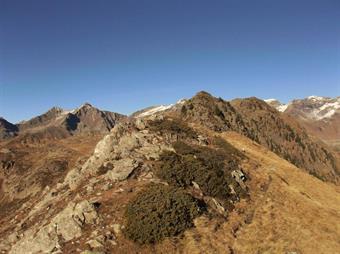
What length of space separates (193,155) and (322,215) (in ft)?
51.9

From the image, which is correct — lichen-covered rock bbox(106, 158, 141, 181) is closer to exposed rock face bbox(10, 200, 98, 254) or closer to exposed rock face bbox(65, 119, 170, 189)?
exposed rock face bbox(65, 119, 170, 189)

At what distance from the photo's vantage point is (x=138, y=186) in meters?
34.3

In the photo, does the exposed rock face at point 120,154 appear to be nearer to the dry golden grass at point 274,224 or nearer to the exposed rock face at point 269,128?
the dry golden grass at point 274,224

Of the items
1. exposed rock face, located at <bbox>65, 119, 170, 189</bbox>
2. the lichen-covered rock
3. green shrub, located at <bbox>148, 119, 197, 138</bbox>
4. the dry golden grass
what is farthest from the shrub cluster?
green shrub, located at <bbox>148, 119, 197, 138</bbox>

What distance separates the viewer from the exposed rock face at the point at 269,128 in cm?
7025

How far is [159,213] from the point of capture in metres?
29.0

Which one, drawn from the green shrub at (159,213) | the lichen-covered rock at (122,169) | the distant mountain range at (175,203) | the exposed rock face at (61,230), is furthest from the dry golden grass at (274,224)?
the lichen-covered rock at (122,169)

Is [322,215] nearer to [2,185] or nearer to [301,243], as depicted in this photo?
[301,243]

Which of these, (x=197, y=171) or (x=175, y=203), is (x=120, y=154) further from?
(x=175, y=203)

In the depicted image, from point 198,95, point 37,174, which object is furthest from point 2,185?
point 198,95

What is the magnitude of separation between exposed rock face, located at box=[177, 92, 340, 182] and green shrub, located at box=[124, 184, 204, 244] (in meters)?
33.0

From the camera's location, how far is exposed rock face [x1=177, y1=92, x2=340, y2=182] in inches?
2766

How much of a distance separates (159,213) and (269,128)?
70.0 metres

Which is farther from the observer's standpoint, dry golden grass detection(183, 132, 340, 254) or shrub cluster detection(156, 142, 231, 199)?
shrub cluster detection(156, 142, 231, 199)
